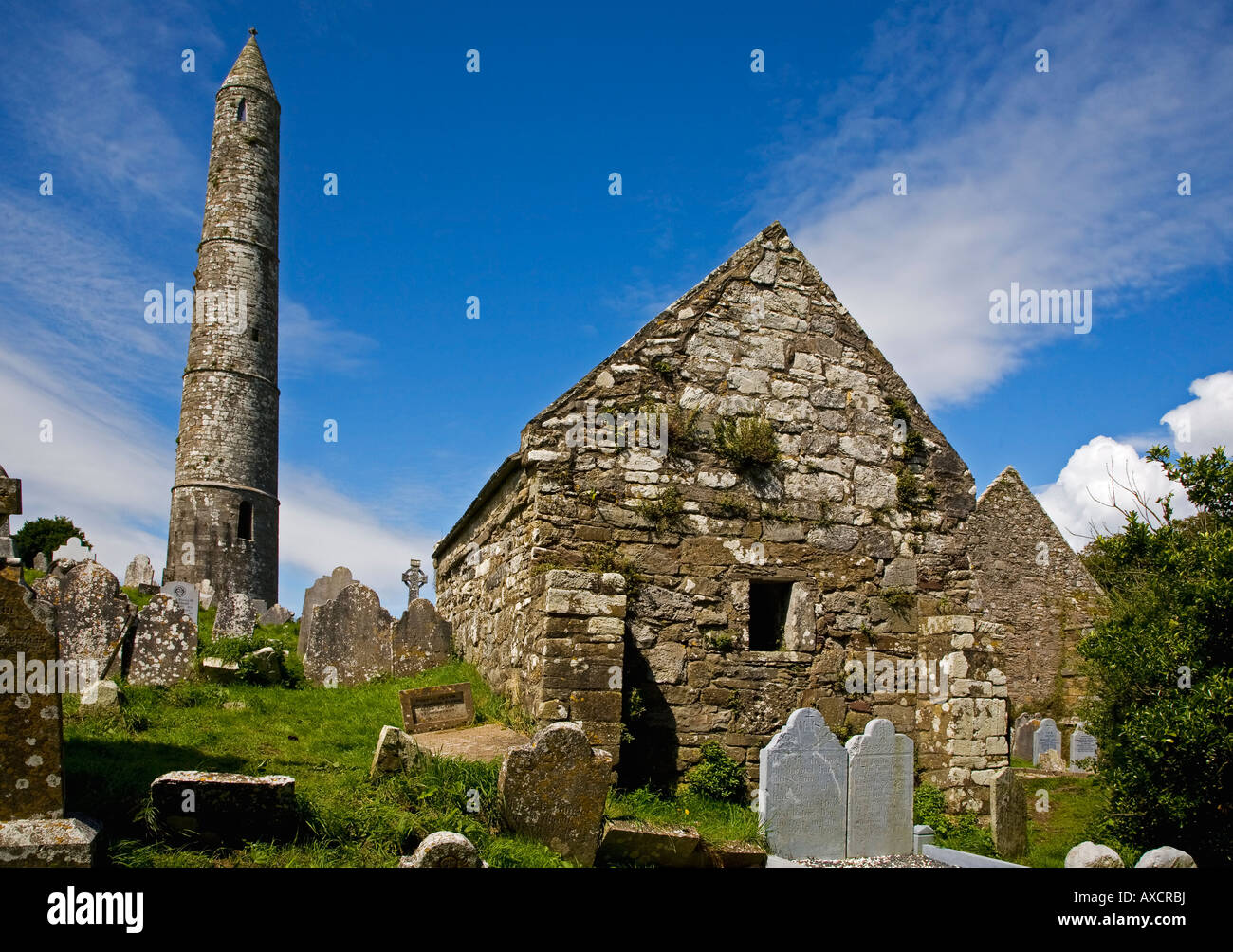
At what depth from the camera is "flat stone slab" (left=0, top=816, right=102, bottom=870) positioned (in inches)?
175

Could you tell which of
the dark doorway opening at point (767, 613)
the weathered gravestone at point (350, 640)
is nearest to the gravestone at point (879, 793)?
the dark doorway opening at point (767, 613)

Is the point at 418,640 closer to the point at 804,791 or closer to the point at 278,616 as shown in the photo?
the point at 804,791

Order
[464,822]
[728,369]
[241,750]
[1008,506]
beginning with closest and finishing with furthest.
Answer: [464,822]
[241,750]
[728,369]
[1008,506]

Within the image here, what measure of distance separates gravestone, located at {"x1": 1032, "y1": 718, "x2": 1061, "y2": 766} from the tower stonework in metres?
19.1

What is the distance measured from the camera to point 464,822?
5.89m

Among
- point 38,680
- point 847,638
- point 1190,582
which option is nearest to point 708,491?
point 847,638

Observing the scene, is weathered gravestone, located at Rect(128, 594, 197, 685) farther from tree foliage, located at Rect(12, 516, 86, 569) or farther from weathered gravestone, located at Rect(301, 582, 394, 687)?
tree foliage, located at Rect(12, 516, 86, 569)

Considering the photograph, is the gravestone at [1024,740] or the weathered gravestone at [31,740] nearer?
the weathered gravestone at [31,740]

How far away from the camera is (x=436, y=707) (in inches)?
361

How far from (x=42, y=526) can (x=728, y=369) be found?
105 feet

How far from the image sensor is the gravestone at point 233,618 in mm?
14477

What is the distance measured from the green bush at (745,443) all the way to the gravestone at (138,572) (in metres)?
18.7

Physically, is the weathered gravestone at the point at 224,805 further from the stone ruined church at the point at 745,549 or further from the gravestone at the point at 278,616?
the gravestone at the point at 278,616

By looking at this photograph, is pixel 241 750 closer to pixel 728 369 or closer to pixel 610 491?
pixel 610 491
